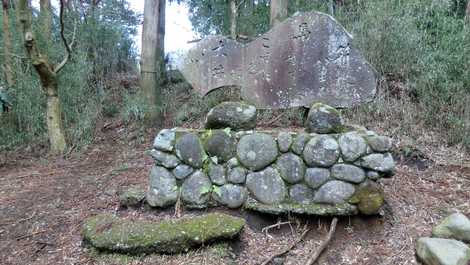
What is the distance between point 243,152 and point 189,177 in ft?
1.74

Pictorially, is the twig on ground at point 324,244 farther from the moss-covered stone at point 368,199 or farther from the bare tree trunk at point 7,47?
→ the bare tree trunk at point 7,47

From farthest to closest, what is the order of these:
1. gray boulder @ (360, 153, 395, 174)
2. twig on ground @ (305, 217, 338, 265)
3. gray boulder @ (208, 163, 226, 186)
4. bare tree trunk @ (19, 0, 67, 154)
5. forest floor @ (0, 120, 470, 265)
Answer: bare tree trunk @ (19, 0, 67, 154) → gray boulder @ (208, 163, 226, 186) → gray boulder @ (360, 153, 395, 174) → forest floor @ (0, 120, 470, 265) → twig on ground @ (305, 217, 338, 265)

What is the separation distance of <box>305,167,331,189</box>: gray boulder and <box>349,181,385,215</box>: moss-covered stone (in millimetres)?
269

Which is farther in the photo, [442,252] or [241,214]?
[241,214]

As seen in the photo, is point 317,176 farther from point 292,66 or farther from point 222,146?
point 292,66

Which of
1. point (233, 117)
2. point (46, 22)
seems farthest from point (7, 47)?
point (233, 117)

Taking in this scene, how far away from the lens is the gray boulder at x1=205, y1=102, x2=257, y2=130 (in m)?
3.06

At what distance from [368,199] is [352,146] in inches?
17.7

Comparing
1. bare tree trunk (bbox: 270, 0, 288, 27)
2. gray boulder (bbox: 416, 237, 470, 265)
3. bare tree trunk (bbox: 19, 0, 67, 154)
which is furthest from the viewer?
bare tree trunk (bbox: 270, 0, 288, 27)

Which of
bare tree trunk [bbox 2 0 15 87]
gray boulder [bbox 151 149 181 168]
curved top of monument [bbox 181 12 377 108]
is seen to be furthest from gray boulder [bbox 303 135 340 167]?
bare tree trunk [bbox 2 0 15 87]

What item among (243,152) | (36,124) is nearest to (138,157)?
(36,124)

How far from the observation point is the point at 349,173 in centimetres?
283

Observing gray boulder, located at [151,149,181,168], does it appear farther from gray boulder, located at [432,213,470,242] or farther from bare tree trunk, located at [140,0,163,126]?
bare tree trunk, located at [140,0,163,126]

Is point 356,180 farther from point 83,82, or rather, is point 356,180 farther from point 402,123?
point 83,82
